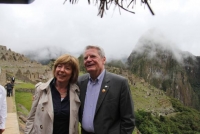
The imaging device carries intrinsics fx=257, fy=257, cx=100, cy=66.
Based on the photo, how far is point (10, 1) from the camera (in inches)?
39.3

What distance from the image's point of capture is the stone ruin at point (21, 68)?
18359 millimetres

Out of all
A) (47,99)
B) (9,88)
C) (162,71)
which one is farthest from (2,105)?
(162,71)

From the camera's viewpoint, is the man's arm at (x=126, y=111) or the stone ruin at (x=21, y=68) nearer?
the man's arm at (x=126, y=111)

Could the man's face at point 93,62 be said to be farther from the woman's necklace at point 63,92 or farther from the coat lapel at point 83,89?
→ the woman's necklace at point 63,92

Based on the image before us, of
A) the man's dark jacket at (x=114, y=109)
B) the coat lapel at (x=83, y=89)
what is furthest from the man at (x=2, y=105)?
the man's dark jacket at (x=114, y=109)

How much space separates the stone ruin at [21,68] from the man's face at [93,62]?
53.0 feet

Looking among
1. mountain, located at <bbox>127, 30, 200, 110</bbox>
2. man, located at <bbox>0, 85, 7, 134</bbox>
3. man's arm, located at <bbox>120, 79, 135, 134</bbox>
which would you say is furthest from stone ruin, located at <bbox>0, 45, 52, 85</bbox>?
mountain, located at <bbox>127, 30, 200, 110</bbox>

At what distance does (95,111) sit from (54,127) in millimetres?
291

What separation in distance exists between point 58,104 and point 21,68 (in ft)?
61.5

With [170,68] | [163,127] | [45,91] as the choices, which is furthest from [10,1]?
[170,68]

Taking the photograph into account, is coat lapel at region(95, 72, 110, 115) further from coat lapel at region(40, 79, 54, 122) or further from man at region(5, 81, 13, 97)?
man at region(5, 81, 13, 97)

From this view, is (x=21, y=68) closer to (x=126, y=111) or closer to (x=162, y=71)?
(x=126, y=111)

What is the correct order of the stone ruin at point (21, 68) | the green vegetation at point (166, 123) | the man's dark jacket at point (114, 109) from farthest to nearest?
the green vegetation at point (166, 123)
the stone ruin at point (21, 68)
the man's dark jacket at point (114, 109)

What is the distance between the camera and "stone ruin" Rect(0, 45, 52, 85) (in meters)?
18.4
